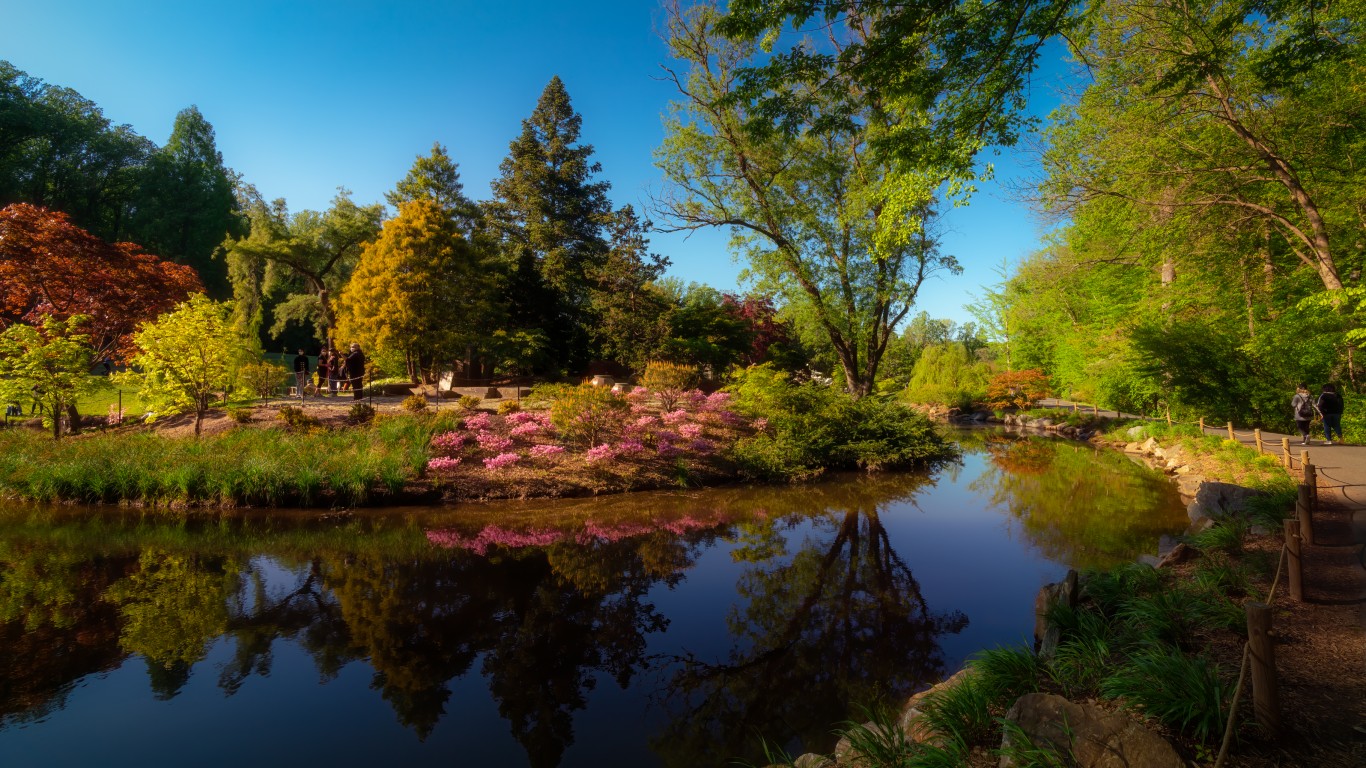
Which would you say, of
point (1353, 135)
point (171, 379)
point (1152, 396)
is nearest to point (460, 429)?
point (171, 379)

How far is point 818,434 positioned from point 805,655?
10328 mm

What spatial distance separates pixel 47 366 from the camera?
12422 millimetres

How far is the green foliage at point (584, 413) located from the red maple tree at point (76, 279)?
39.8ft

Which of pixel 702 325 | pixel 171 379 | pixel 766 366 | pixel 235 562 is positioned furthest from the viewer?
pixel 702 325

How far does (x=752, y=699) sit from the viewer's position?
4516mm

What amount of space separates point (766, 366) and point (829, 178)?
679 cm

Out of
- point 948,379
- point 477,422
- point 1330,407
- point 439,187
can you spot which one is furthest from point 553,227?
point 1330,407

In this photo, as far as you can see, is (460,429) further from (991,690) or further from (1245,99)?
(1245,99)

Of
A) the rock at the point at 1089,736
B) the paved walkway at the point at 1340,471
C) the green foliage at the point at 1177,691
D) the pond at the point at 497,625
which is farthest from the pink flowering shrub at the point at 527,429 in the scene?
the paved walkway at the point at 1340,471

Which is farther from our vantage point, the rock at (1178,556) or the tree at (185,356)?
the tree at (185,356)

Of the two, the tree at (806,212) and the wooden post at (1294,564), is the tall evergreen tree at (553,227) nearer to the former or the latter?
the tree at (806,212)

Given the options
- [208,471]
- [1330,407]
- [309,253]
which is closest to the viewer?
[208,471]

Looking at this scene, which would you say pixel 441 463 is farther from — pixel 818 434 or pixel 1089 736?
pixel 1089 736

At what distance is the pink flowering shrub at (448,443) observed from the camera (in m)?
12.3
